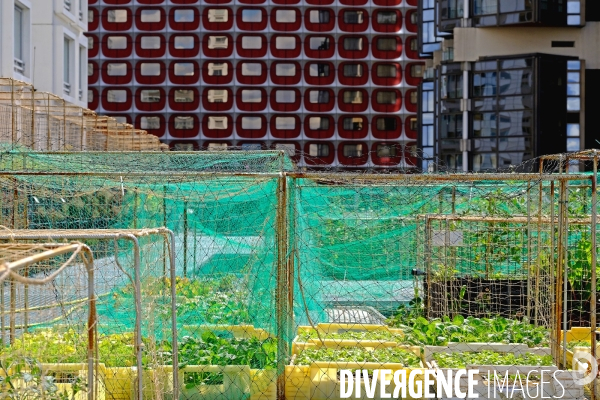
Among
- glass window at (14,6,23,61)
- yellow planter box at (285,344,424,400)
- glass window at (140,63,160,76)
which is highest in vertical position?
glass window at (140,63,160,76)

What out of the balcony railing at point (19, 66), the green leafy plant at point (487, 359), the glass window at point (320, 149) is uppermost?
the balcony railing at point (19, 66)

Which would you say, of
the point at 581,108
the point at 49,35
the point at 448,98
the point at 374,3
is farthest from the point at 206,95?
the point at 49,35

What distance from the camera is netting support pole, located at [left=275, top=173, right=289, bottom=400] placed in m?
8.06

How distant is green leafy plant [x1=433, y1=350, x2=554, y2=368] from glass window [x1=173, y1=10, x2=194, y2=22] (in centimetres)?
6249

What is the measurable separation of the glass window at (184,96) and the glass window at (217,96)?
138cm

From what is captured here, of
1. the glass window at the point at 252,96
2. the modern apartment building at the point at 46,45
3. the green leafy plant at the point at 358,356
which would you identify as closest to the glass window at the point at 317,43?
the glass window at the point at 252,96

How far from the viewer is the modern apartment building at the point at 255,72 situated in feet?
225

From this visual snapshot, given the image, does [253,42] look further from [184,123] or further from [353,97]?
[353,97]

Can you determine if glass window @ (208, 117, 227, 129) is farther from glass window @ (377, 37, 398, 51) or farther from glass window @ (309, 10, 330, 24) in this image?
glass window @ (377, 37, 398, 51)

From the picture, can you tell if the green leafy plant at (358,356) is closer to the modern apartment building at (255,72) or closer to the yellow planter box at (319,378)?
the yellow planter box at (319,378)

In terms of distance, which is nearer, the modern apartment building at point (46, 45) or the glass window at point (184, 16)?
the modern apartment building at point (46, 45)

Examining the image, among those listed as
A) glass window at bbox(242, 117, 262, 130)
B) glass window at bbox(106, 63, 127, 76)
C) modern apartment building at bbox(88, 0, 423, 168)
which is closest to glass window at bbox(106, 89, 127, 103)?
modern apartment building at bbox(88, 0, 423, 168)

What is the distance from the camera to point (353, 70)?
6938 cm

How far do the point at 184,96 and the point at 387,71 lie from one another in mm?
15630
